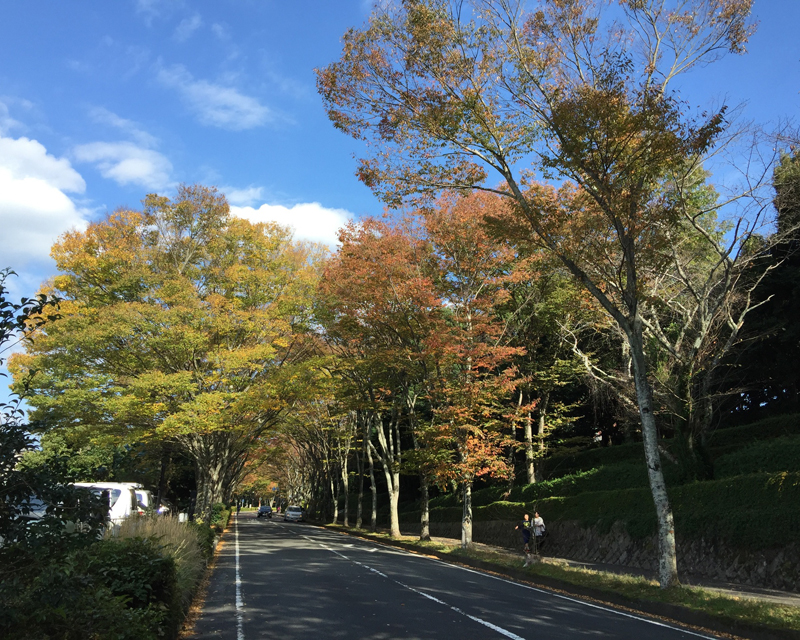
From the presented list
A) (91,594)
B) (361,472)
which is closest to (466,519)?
(91,594)

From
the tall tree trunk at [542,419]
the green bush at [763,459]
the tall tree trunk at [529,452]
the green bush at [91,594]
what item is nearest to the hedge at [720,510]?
the green bush at [763,459]

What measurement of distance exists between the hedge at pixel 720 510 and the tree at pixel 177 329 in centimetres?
1211

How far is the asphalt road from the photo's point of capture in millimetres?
7668

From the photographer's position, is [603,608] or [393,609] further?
[603,608]

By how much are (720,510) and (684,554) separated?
169cm

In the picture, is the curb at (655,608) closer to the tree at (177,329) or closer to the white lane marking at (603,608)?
the white lane marking at (603,608)

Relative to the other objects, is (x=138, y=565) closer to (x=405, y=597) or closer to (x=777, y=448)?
(x=405, y=597)

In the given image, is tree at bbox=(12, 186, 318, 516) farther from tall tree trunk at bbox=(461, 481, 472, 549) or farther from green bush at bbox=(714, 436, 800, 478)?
green bush at bbox=(714, 436, 800, 478)

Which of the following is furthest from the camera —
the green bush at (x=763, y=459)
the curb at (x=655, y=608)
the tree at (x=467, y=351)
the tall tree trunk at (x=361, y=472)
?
Result: the tall tree trunk at (x=361, y=472)

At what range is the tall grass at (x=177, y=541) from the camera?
8977mm

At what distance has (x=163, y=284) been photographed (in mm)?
22703

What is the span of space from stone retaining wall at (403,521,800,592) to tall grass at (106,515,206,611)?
11884 mm

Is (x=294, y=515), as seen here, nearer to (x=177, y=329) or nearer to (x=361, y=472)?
(x=361, y=472)

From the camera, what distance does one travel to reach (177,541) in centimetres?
1040
